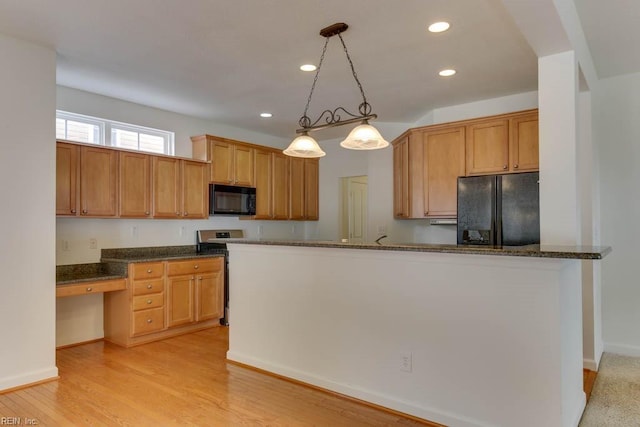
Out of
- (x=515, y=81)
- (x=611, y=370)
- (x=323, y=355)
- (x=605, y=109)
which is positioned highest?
(x=515, y=81)

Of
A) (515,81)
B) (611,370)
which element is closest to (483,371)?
(611,370)

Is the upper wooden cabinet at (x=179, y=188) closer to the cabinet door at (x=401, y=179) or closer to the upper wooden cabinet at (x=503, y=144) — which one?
the cabinet door at (x=401, y=179)

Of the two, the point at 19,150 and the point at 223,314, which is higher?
the point at 19,150

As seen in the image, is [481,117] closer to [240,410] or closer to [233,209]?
[233,209]

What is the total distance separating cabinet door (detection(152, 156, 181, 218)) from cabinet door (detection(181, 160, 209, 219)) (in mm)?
81

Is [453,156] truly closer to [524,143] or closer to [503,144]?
[503,144]

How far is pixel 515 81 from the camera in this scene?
389cm

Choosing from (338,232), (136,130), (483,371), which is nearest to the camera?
(483,371)

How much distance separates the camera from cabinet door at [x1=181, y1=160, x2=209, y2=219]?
4.91 meters

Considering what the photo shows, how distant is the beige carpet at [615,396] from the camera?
2506 millimetres

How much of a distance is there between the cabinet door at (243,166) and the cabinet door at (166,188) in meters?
0.87

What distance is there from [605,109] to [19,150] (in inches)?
205

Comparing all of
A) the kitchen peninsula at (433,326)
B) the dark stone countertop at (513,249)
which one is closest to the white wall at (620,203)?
the kitchen peninsula at (433,326)

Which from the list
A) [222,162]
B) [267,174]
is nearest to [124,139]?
[222,162]
